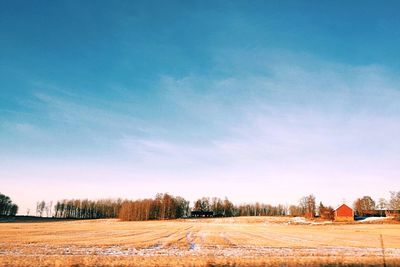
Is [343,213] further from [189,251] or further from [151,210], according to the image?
[189,251]

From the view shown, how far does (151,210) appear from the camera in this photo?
19038cm

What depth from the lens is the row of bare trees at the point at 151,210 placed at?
182125 millimetres

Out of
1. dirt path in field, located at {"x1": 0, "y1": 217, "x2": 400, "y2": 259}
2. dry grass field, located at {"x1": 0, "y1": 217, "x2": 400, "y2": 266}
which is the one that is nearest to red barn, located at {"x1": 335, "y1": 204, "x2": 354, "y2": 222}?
dirt path in field, located at {"x1": 0, "y1": 217, "x2": 400, "y2": 259}

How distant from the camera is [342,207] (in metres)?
140

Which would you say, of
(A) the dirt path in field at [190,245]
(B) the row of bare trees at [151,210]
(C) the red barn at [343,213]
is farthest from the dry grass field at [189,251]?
(B) the row of bare trees at [151,210]

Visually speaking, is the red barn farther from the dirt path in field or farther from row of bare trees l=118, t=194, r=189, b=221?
row of bare trees l=118, t=194, r=189, b=221

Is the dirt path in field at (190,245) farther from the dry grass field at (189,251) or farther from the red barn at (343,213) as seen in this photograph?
the red barn at (343,213)

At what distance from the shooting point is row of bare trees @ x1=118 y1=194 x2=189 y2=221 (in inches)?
7170

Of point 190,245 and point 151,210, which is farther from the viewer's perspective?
point 151,210

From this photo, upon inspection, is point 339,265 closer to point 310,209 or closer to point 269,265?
point 269,265

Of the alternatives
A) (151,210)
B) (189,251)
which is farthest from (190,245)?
(151,210)

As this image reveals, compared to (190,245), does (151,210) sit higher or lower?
higher

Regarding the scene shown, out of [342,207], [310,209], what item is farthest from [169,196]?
[342,207]

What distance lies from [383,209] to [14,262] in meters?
198
